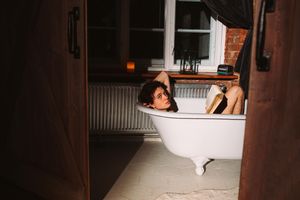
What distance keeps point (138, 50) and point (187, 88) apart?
80cm

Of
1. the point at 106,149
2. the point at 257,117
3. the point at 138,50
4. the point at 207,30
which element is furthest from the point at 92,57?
the point at 257,117

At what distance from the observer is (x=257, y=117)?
1262mm

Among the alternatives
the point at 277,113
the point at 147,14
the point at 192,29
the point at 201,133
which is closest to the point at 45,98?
the point at 201,133

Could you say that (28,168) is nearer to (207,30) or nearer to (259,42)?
(259,42)

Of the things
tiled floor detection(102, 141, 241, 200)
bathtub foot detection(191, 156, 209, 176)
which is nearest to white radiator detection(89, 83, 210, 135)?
tiled floor detection(102, 141, 241, 200)

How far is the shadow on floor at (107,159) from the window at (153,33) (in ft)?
2.79

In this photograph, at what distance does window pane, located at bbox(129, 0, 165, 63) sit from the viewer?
379cm

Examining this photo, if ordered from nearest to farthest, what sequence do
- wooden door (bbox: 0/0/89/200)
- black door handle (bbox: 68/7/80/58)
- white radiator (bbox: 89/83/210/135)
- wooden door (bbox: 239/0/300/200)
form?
wooden door (bbox: 239/0/300/200), black door handle (bbox: 68/7/80/58), wooden door (bbox: 0/0/89/200), white radiator (bbox: 89/83/210/135)

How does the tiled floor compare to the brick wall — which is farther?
the brick wall

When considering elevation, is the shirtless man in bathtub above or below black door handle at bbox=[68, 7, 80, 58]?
below

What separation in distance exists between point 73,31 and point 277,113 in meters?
1.00

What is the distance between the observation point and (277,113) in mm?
1194

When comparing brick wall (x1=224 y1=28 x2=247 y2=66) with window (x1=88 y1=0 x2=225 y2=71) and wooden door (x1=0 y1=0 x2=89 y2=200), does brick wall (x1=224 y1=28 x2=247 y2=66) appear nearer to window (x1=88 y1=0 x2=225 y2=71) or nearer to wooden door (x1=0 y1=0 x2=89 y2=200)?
window (x1=88 y1=0 x2=225 y2=71)

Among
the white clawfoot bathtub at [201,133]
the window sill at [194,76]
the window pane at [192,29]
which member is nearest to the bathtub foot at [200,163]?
the white clawfoot bathtub at [201,133]
